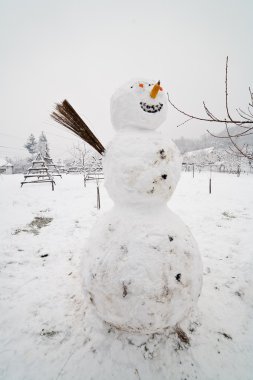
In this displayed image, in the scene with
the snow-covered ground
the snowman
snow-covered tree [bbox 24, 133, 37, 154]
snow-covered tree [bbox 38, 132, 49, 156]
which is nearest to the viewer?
the snowman

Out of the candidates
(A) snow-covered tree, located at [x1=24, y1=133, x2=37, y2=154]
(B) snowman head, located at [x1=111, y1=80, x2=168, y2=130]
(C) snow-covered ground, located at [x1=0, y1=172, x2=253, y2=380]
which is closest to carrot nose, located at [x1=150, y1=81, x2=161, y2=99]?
(B) snowman head, located at [x1=111, y1=80, x2=168, y2=130]

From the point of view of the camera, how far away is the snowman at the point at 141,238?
161cm

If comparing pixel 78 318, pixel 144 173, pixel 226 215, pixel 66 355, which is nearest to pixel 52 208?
pixel 78 318

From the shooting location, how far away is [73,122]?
1.91 m

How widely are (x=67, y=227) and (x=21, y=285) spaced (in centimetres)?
230

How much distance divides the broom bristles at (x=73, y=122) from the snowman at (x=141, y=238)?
0.71 ft

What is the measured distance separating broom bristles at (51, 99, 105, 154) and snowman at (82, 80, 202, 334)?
0.71 feet

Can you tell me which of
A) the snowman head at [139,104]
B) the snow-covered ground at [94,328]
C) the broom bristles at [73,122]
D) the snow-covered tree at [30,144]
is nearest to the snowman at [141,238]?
the snowman head at [139,104]

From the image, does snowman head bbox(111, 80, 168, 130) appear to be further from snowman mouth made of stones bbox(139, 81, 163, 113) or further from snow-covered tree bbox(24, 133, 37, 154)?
snow-covered tree bbox(24, 133, 37, 154)

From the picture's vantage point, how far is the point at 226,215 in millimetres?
6301

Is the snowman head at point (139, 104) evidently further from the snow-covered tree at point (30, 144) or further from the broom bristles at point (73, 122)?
the snow-covered tree at point (30, 144)

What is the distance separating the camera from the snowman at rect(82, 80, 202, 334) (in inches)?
63.6

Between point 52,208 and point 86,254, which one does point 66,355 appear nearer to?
point 86,254

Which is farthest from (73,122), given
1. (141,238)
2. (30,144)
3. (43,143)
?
(30,144)
